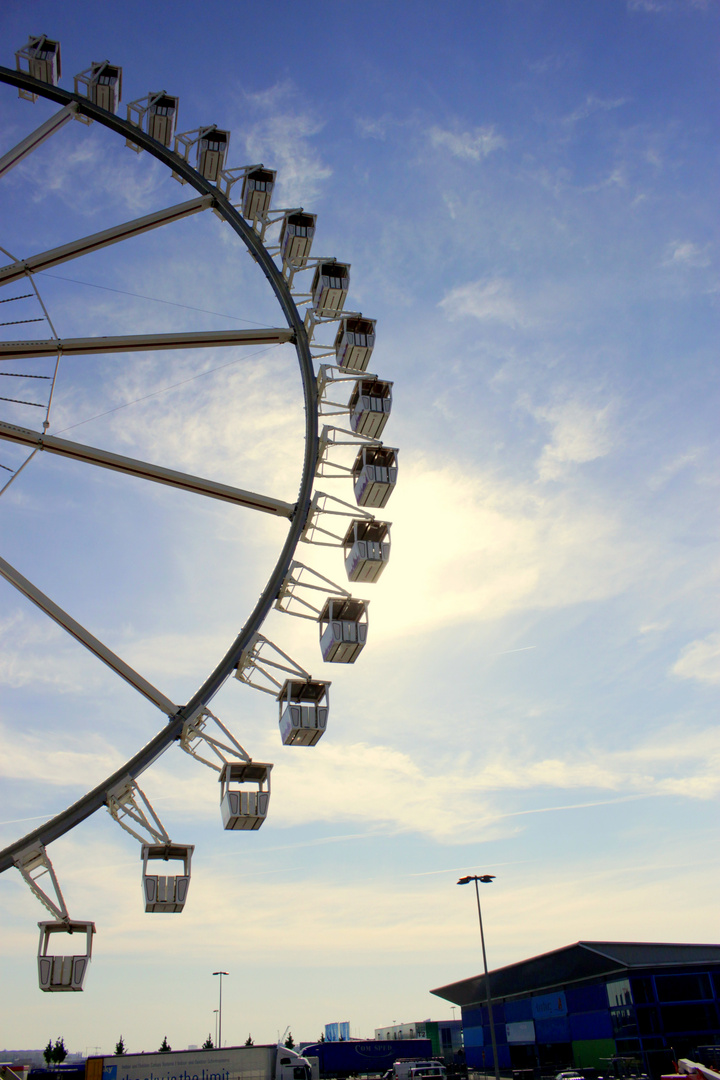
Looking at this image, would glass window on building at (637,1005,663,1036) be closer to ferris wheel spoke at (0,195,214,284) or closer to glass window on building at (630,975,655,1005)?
glass window on building at (630,975,655,1005)

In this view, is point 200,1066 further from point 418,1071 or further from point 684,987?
point 684,987

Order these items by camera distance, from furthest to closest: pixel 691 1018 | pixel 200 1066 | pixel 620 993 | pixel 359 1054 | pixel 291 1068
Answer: pixel 359 1054, pixel 620 993, pixel 691 1018, pixel 291 1068, pixel 200 1066

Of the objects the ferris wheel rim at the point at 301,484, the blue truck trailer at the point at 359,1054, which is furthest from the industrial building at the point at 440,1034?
the ferris wheel rim at the point at 301,484

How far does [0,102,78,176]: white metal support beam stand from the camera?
19.2 meters

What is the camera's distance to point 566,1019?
52531 mm

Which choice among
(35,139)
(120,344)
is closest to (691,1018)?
(120,344)

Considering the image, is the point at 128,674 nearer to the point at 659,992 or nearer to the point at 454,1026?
the point at 659,992

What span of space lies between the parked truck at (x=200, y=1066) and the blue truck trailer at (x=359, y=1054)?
16.4 m

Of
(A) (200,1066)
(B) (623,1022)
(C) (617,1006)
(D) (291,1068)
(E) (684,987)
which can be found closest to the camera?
(A) (200,1066)

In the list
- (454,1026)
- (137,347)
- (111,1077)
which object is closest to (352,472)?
(137,347)

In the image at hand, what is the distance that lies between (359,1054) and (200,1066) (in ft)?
67.7

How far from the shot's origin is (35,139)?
66.0ft

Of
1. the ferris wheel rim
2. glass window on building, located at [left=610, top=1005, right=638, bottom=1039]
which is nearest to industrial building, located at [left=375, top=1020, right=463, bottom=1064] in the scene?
glass window on building, located at [left=610, top=1005, right=638, bottom=1039]

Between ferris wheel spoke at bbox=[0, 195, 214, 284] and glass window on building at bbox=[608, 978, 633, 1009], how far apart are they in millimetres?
47127
